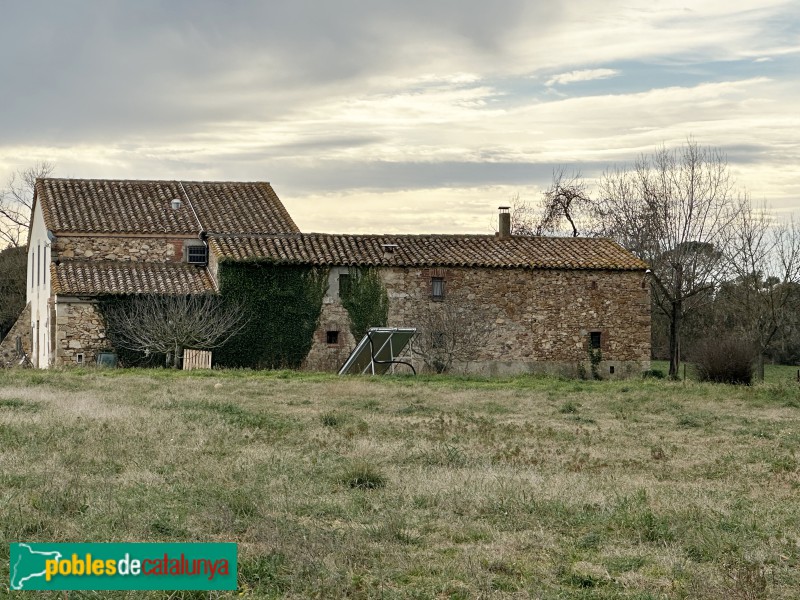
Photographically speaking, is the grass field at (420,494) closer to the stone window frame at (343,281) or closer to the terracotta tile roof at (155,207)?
the stone window frame at (343,281)

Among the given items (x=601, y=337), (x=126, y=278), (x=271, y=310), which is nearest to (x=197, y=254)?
(x=126, y=278)

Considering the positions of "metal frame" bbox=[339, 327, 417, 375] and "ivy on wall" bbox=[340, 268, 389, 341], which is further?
"ivy on wall" bbox=[340, 268, 389, 341]

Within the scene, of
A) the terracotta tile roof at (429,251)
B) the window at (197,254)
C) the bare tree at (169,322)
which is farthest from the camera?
the window at (197,254)

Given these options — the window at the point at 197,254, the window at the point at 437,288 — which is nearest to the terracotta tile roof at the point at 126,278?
the window at the point at 197,254

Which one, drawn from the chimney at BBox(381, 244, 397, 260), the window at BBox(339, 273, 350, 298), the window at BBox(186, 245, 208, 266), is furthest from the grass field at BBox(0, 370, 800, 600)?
the window at BBox(186, 245, 208, 266)

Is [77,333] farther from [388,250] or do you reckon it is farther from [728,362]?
[728,362]

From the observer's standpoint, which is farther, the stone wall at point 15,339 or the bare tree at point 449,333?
the stone wall at point 15,339

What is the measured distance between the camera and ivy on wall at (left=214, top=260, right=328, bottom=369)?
32.4 meters

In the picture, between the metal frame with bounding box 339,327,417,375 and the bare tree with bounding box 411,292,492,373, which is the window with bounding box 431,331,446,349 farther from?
the metal frame with bounding box 339,327,417,375

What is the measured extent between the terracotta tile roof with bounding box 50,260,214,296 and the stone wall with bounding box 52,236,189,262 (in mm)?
391

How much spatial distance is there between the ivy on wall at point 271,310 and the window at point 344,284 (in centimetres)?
63

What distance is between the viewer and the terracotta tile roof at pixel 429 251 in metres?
33.3

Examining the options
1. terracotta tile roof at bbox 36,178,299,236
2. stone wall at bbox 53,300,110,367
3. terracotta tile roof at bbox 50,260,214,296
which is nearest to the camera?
stone wall at bbox 53,300,110,367

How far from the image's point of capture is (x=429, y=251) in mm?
34688
